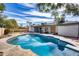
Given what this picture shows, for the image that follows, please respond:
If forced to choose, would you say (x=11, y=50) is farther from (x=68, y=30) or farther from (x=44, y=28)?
(x=68, y=30)

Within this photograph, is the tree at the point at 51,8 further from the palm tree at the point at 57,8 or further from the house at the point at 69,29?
the house at the point at 69,29

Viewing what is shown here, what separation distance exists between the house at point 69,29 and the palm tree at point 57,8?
0.08 m

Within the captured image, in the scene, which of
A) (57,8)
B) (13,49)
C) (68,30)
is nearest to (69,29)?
(68,30)

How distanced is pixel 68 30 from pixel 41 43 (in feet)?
1.13

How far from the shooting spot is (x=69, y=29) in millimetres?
2172

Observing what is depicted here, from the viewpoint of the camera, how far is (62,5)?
2166 millimetres

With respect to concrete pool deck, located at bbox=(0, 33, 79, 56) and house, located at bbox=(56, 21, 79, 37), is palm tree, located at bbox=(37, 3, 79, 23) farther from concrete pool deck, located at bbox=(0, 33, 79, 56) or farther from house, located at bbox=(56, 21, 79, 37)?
concrete pool deck, located at bbox=(0, 33, 79, 56)

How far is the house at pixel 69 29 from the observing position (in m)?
2.17

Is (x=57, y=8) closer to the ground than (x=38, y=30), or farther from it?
farther from it

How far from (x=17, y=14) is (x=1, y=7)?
7.7 inches

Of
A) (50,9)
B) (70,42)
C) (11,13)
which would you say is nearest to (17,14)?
(11,13)

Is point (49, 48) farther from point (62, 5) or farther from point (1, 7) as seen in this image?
point (1, 7)

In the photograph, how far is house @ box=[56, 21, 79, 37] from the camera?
217 centimetres

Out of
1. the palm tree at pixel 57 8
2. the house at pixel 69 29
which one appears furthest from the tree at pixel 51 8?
the house at pixel 69 29
